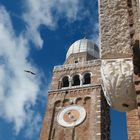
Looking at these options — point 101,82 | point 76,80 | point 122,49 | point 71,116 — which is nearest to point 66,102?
point 71,116

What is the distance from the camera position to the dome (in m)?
26.6

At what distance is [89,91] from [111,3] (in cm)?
1710

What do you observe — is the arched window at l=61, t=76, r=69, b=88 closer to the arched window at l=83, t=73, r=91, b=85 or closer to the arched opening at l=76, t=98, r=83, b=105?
the arched window at l=83, t=73, r=91, b=85

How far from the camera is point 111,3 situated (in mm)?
3912

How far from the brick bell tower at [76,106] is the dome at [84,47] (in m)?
2.71

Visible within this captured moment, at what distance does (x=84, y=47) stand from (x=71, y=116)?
8.59 m

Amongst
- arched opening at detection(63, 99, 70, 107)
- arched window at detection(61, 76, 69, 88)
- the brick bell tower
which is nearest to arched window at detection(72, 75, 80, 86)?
the brick bell tower

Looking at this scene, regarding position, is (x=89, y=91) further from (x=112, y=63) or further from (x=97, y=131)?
(x=112, y=63)

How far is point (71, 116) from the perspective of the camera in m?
19.8

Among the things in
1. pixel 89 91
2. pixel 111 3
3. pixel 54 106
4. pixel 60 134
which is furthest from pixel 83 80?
pixel 111 3

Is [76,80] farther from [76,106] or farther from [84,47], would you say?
[84,47]

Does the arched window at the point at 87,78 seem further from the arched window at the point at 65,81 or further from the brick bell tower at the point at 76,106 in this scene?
the arched window at the point at 65,81

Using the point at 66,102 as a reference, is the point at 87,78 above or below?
above

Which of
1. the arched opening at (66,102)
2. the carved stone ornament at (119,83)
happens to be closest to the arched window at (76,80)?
the arched opening at (66,102)
